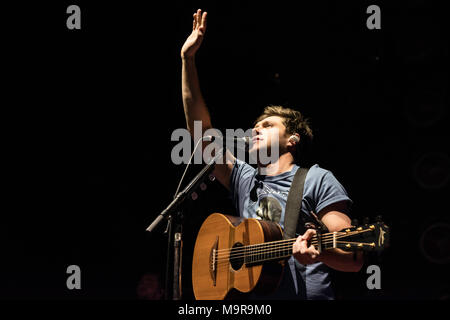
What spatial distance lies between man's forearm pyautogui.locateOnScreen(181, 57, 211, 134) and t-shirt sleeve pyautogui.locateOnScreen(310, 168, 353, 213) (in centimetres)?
84

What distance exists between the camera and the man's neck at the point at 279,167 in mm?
2673

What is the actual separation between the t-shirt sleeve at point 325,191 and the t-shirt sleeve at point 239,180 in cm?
51

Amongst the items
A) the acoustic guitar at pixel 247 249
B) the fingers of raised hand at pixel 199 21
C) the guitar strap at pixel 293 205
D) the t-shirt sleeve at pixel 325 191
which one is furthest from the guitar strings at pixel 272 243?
the fingers of raised hand at pixel 199 21

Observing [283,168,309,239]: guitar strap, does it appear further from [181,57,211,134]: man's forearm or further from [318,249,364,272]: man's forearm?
[181,57,211,134]: man's forearm

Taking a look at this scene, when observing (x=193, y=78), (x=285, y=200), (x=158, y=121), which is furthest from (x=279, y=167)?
(x=158, y=121)

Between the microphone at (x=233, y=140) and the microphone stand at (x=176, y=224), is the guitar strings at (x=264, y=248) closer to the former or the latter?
the microphone stand at (x=176, y=224)

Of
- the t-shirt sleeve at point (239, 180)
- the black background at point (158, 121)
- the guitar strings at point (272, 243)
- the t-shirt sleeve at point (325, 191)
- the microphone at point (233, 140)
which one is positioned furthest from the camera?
the black background at point (158, 121)

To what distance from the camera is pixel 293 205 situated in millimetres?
2287

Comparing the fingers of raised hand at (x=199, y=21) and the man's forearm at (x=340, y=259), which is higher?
the fingers of raised hand at (x=199, y=21)

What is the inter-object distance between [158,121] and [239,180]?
5.79 feet

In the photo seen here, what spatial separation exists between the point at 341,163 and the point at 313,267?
1.96 metres

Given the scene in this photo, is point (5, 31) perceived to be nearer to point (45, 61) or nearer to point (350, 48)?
point (45, 61)

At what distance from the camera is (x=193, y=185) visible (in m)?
2.24
